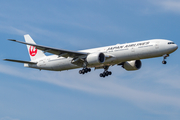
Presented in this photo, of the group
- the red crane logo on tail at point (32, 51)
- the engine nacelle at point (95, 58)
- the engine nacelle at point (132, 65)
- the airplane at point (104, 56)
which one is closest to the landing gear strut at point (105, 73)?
the airplane at point (104, 56)

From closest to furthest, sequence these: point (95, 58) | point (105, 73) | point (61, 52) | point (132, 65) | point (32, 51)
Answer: point (95, 58)
point (61, 52)
point (132, 65)
point (105, 73)
point (32, 51)

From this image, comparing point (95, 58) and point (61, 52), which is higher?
point (61, 52)

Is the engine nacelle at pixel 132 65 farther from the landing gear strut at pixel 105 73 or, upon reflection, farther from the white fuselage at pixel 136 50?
the white fuselage at pixel 136 50

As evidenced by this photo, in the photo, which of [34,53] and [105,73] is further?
[34,53]

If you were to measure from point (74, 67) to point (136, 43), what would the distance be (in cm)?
1111

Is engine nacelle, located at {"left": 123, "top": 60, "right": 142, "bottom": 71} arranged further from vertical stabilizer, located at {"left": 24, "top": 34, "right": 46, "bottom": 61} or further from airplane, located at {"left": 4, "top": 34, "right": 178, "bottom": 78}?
vertical stabilizer, located at {"left": 24, "top": 34, "right": 46, "bottom": 61}

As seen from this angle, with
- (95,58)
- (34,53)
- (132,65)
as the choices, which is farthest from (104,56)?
(34,53)

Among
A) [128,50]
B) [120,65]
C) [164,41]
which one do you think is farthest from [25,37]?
[164,41]

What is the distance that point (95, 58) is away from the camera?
51812 millimetres

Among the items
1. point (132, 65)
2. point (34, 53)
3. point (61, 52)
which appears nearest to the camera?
point (61, 52)

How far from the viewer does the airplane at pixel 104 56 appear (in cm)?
4972

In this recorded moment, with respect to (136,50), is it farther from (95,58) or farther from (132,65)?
(132,65)

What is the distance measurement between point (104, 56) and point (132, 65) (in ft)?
24.7

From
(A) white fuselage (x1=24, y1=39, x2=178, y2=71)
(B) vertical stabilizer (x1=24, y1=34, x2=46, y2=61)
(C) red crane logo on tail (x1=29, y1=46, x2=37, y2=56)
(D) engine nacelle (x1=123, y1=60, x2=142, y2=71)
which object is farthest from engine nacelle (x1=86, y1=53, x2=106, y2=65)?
(C) red crane logo on tail (x1=29, y1=46, x2=37, y2=56)
